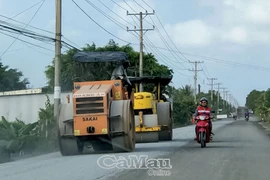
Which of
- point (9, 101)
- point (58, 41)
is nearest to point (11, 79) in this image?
point (9, 101)

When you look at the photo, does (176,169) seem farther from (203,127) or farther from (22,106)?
(22,106)

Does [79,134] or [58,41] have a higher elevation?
[58,41]

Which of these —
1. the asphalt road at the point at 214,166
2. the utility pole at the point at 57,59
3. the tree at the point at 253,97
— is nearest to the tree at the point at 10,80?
the utility pole at the point at 57,59

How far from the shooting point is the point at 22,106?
1604 inches

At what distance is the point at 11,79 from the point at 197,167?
→ 45558mm

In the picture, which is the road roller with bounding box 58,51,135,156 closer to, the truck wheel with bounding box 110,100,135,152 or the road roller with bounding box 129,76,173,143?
the truck wheel with bounding box 110,100,135,152

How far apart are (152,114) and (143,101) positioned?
74 centimetres

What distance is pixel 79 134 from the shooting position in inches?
720

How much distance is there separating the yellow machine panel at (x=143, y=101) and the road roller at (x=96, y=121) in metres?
5.82

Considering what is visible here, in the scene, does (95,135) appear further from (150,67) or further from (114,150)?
(150,67)

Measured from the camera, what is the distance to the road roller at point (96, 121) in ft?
60.1

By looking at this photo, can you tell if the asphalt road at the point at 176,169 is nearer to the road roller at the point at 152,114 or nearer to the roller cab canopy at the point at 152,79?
the road roller at the point at 152,114

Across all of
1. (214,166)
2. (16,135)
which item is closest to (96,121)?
(16,135)

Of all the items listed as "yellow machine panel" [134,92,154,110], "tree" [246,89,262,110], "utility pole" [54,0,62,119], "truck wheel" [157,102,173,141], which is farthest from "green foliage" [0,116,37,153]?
"tree" [246,89,262,110]
